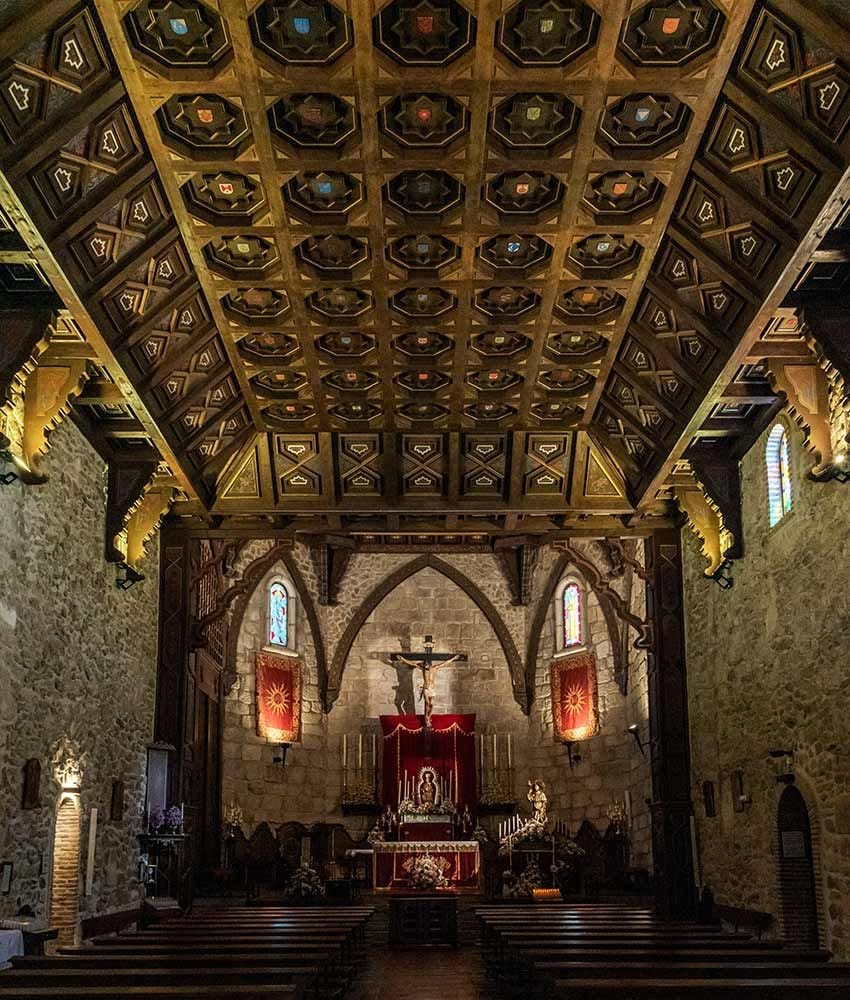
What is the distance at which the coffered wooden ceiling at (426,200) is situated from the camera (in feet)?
32.3

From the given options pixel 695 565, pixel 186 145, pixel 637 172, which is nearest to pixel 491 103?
pixel 637 172

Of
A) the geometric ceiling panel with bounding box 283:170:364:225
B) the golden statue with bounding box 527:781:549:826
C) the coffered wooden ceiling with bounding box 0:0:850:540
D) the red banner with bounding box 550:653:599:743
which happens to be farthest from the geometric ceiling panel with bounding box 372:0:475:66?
the red banner with bounding box 550:653:599:743

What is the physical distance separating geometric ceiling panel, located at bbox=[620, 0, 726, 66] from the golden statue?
16786mm

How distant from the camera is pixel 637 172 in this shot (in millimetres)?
11859

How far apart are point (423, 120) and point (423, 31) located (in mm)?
1138

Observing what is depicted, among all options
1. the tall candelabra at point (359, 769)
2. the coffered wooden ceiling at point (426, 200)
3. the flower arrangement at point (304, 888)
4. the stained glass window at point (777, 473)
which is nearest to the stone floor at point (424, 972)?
the flower arrangement at point (304, 888)

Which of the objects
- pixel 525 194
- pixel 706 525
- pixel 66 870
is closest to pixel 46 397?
pixel 525 194

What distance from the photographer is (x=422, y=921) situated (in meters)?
18.2

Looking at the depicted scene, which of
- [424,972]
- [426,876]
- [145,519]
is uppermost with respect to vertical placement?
[145,519]

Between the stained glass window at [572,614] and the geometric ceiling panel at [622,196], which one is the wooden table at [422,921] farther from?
the geometric ceiling panel at [622,196]

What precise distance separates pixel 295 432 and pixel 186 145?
737 cm

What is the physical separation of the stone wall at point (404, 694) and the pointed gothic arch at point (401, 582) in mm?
128

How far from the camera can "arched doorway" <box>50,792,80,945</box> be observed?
14609 millimetres

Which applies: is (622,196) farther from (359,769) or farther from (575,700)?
(359,769)
